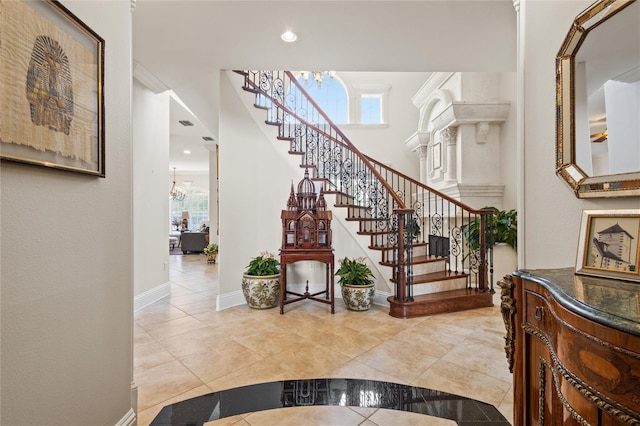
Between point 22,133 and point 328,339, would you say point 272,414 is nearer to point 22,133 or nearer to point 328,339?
point 328,339

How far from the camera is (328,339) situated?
260cm

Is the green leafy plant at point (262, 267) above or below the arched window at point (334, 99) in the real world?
below

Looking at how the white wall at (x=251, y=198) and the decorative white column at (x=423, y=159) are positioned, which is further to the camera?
the decorative white column at (x=423, y=159)

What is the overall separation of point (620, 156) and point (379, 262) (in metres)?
2.71

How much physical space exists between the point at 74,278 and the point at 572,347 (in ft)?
5.97

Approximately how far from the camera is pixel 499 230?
12.8 ft

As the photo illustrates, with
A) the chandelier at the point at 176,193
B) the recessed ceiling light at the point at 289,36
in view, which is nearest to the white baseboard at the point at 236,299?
the recessed ceiling light at the point at 289,36

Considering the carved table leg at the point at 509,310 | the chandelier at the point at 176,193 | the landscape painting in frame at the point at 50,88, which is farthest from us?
the chandelier at the point at 176,193

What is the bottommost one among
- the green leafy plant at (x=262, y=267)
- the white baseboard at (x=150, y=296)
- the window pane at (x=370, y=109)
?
the white baseboard at (x=150, y=296)

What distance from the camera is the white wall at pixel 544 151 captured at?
1402 millimetres

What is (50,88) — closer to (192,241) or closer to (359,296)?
(359,296)

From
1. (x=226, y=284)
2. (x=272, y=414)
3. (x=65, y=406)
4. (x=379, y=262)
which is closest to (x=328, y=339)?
(x=272, y=414)

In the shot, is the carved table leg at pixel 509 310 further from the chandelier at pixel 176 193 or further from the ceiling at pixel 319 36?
the chandelier at pixel 176 193

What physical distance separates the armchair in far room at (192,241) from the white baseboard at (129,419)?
7665 millimetres
